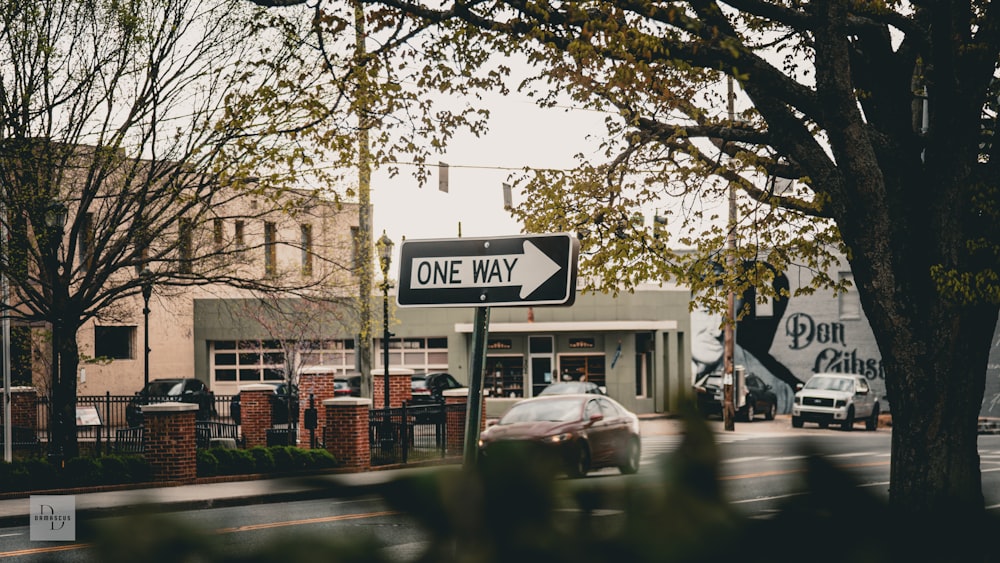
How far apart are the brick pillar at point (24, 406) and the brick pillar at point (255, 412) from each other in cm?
493

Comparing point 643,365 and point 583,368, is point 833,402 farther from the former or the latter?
point 583,368

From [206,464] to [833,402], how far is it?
23234mm

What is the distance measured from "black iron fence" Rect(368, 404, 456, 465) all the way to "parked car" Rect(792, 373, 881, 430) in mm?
16668

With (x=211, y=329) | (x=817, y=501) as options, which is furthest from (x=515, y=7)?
(x=211, y=329)

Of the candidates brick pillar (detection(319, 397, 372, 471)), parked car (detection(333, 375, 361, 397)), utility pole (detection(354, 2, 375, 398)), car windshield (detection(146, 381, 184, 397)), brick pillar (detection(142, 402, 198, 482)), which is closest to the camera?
utility pole (detection(354, 2, 375, 398))

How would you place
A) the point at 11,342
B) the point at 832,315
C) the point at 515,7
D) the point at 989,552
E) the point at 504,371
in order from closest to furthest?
the point at 989,552 → the point at 515,7 → the point at 11,342 → the point at 504,371 → the point at 832,315

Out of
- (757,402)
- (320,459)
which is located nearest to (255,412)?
(320,459)

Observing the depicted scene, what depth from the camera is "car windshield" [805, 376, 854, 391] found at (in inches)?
1497

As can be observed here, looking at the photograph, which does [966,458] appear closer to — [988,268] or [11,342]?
[988,268]

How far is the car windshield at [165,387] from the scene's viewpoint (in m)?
39.1

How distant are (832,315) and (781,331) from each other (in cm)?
219

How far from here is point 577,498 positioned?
1584 millimetres

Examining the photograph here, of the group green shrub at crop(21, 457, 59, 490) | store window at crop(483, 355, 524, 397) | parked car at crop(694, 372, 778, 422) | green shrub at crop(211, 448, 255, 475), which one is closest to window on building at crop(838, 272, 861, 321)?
parked car at crop(694, 372, 778, 422)

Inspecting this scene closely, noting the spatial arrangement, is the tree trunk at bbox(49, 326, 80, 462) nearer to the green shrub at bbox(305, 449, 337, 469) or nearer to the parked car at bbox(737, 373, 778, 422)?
the green shrub at bbox(305, 449, 337, 469)
